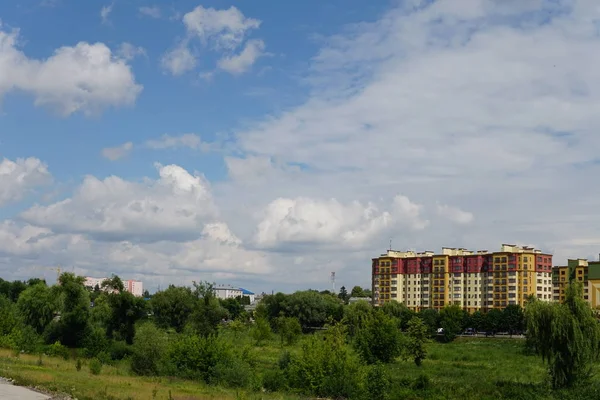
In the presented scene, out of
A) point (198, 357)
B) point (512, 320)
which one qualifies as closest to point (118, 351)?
point (198, 357)

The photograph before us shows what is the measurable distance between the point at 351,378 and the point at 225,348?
1082 cm

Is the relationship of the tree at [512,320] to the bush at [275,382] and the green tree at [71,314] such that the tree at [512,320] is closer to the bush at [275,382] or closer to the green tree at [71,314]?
the green tree at [71,314]

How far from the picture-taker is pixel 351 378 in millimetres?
44031

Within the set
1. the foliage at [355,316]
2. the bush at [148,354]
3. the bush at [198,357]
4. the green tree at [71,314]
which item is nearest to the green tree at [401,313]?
the foliage at [355,316]

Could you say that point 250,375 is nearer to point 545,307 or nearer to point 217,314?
point 545,307

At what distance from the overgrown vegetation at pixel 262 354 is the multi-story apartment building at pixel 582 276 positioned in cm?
3033

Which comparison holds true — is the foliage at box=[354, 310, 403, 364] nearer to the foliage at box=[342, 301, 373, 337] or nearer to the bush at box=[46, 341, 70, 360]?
the foliage at box=[342, 301, 373, 337]

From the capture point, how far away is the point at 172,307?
332ft

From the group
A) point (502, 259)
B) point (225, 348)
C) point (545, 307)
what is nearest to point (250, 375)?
point (225, 348)

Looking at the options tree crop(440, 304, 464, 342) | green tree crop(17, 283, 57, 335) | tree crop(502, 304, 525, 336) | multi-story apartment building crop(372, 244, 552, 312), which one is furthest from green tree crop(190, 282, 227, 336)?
multi-story apartment building crop(372, 244, 552, 312)

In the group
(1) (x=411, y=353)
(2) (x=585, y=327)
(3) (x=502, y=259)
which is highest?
(3) (x=502, y=259)

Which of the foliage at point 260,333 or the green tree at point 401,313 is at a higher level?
the green tree at point 401,313

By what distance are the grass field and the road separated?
1.30 m

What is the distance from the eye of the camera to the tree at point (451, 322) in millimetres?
108250
